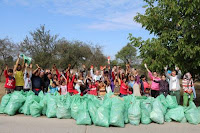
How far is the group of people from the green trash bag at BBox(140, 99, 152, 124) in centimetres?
161

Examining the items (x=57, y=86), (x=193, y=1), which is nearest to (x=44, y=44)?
(x=57, y=86)

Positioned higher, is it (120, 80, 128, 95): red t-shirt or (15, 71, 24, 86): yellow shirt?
(15, 71, 24, 86): yellow shirt

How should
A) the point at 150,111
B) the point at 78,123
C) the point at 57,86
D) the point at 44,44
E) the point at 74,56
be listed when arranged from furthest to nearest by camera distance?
the point at 74,56
the point at 44,44
the point at 57,86
the point at 150,111
the point at 78,123

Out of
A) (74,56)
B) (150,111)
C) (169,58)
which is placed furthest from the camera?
(74,56)

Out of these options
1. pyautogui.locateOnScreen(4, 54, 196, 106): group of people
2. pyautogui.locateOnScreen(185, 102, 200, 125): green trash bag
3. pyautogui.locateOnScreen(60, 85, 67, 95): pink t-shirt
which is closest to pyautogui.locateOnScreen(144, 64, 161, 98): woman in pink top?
pyautogui.locateOnScreen(4, 54, 196, 106): group of people

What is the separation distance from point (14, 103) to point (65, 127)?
2040 mm

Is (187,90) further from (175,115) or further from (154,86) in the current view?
(175,115)

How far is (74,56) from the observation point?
27.6m

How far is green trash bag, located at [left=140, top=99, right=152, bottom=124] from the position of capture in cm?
558

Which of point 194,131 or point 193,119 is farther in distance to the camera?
point 193,119

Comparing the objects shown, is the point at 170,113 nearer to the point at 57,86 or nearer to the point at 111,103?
the point at 111,103

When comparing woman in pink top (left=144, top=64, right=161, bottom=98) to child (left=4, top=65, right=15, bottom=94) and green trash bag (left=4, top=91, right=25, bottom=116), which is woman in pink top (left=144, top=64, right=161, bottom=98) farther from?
child (left=4, top=65, right=15, bottom=94)

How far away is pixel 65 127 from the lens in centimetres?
507

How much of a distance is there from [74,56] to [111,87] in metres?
19.2
